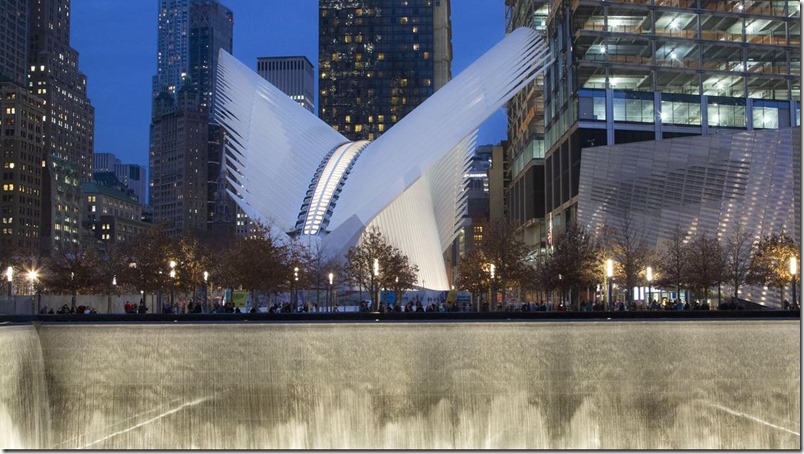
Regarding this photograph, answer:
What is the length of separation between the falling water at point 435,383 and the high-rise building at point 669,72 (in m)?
54.6

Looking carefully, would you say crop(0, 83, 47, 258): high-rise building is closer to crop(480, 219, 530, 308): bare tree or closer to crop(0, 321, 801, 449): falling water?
crop(480, 219, 530, 308): bare tree

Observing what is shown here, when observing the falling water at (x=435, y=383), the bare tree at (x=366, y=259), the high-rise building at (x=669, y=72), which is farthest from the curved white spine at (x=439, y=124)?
the falling water at (x=435, y=383)

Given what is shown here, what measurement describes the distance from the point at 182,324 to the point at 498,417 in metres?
8.77

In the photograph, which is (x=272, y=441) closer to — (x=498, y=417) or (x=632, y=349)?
(x=498, y=417)

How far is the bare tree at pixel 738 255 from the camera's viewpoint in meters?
48.3

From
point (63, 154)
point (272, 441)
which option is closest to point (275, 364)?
point (272, 441)

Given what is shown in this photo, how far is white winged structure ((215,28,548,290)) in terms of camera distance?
59.5 metres

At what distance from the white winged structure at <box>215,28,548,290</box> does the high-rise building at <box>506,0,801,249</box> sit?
924cm

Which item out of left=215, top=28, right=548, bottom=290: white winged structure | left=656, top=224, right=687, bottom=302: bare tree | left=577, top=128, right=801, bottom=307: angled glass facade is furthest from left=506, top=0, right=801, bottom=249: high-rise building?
left=656, top=224, right=687, bottom=302: bare tree

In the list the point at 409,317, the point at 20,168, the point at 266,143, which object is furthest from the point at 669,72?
the point at 20,168

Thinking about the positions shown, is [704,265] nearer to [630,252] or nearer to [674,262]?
[674,262]

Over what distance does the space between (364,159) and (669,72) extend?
3136 cm

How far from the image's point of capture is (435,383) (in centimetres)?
2319

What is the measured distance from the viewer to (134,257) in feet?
220
